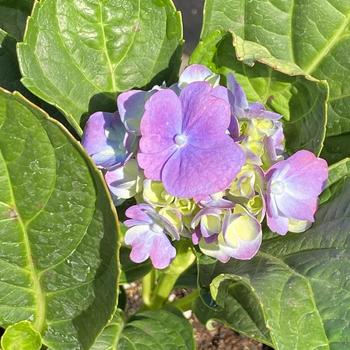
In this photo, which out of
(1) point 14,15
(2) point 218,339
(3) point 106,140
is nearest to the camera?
(3) point 106,140

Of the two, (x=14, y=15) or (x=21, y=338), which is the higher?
(x=14, y=15)

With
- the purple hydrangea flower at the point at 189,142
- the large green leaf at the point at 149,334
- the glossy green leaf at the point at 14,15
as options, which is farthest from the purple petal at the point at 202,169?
the glossy green leaf at the point at 14,15

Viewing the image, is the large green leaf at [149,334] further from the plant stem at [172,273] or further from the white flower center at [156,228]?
the white flower center at [156,228]

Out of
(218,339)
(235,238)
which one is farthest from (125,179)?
(218,339)

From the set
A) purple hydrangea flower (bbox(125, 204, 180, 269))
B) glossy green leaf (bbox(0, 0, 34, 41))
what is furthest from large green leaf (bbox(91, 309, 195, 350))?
glossy green leaf (bbox(0, 0, 34, 41))

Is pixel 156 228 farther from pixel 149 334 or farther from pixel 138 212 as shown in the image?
pixel 149 334

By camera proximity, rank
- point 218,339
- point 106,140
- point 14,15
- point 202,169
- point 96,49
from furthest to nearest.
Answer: point 218,339
point 14,15
point 96,49
point 106,140
point 202,169

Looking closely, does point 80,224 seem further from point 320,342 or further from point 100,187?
point 320,342

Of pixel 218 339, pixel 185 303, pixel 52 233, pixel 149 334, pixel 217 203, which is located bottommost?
pixel 218 339
